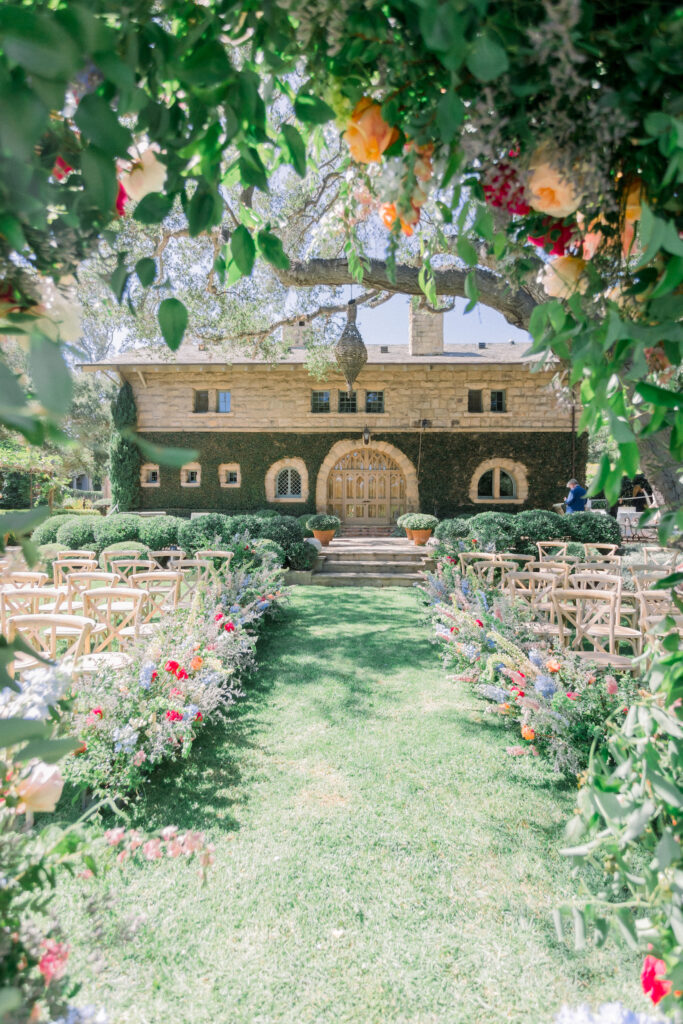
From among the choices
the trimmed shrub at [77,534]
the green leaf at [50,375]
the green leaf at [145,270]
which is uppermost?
the green leaf at [145,270]

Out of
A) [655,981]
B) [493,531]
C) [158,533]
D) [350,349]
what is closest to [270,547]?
[158,533]

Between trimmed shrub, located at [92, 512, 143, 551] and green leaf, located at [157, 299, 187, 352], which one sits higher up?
green leaf, located at [157, 299, 187, 352]

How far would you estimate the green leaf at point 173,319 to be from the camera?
0.80 metres

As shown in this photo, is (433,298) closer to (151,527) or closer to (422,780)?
(422,780)

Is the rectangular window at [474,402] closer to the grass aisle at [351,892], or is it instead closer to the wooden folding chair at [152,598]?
the wooden folding chair at [152,598]

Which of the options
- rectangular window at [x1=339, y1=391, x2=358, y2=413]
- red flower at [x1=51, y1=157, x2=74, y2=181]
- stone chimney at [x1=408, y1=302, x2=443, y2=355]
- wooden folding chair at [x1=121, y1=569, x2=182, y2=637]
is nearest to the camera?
red flower at [x1=51, y1=157, x2=74, y2=181]

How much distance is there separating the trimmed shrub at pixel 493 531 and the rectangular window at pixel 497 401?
653 centimetres

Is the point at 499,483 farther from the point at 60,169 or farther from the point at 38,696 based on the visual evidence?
the point at 60,169

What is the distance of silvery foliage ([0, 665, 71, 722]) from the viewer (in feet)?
5.09

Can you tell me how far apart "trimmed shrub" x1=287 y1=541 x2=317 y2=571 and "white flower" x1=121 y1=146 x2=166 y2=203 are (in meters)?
11.0

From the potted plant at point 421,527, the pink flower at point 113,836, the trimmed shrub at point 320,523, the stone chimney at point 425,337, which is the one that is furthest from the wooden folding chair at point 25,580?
the stone chimney at point 425,337

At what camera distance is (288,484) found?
1830 centimetres

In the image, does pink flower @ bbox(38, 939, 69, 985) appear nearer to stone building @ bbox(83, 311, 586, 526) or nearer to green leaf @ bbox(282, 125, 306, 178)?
green leaf @ bbox(282, 125, 306, 178)

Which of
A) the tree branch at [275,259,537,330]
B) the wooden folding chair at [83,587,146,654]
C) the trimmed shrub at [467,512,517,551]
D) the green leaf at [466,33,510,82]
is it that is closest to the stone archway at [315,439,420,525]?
the trimmed shrub at [467,512,517,551]
